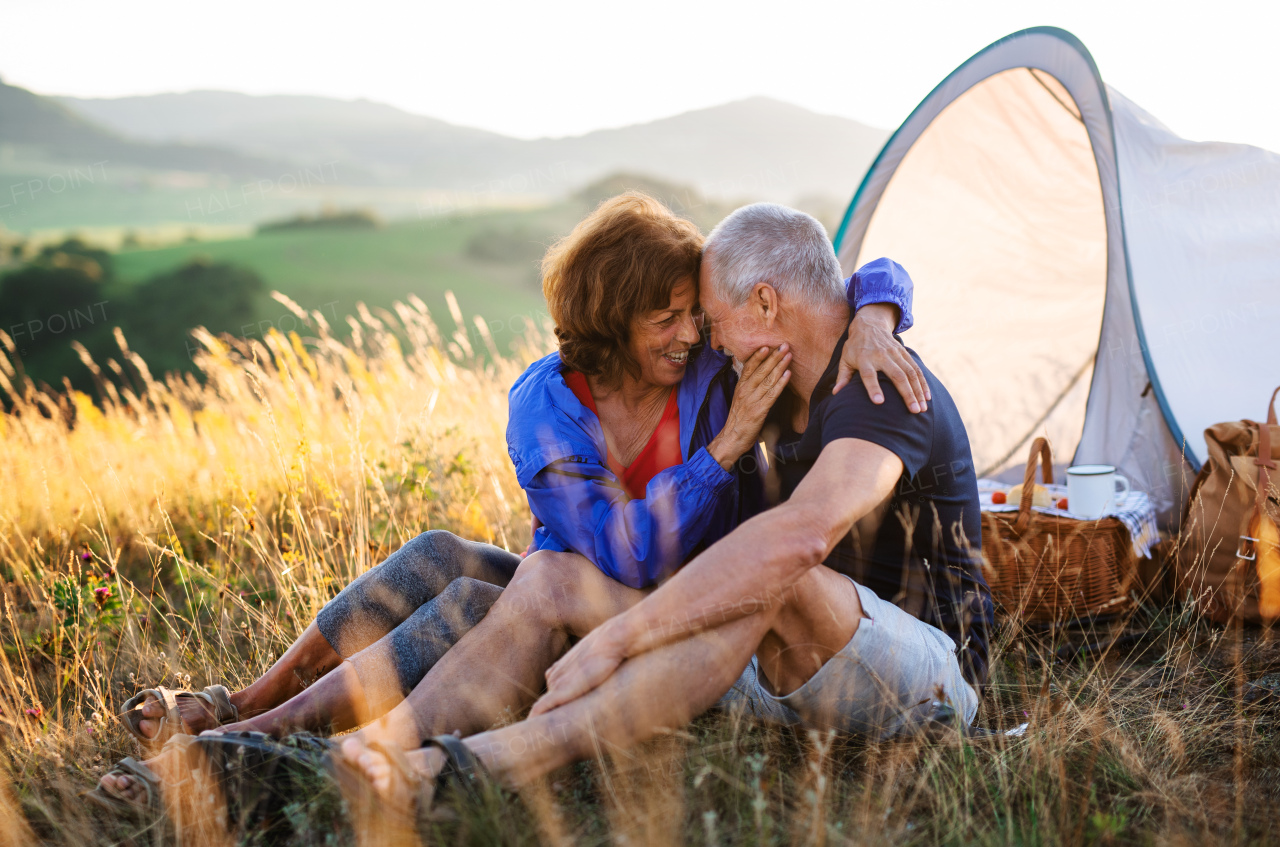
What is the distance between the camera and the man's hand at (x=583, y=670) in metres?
1.70

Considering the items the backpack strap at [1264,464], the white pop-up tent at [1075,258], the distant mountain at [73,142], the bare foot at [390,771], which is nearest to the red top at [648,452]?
the bare foot at [390,771]

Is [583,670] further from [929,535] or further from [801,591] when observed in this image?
[929,535]

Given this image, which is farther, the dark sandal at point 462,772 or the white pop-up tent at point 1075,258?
the white pop-up tent at point 1075,258

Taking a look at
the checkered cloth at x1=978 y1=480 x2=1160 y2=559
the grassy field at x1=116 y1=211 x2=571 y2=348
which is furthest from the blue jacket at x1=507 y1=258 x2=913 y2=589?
the grassy field at x1=116 y1=211 x2=571 y2=348

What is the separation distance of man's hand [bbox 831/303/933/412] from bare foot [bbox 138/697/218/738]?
177 centimetres

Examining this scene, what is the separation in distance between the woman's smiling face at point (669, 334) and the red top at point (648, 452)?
14cm

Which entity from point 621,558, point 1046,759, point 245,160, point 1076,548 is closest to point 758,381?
point 621,558

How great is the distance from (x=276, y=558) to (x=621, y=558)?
6.14ft

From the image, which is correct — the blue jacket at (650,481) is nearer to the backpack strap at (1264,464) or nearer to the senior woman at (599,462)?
the senior woman at (599,462)

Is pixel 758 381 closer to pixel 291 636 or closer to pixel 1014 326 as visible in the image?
pixel 291 636

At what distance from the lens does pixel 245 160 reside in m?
67.0

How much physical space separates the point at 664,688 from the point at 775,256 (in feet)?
3.74

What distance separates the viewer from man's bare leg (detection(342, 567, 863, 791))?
1.63 metres

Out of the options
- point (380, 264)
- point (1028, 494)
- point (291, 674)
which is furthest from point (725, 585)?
point (380, 264)
